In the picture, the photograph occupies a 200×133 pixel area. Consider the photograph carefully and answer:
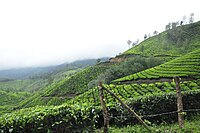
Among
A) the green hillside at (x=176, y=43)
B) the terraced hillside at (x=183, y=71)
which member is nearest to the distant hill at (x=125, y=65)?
the green hillside at (x=176, y=43)

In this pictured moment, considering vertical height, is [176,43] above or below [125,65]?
above

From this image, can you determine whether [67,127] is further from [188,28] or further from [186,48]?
[188,28]

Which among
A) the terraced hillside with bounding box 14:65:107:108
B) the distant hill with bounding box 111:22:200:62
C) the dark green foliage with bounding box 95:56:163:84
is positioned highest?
the distant hill with bounding box 111:22:200:62

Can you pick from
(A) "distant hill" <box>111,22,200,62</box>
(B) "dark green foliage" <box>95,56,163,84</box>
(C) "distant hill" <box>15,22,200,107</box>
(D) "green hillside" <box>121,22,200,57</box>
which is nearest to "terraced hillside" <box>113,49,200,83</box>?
(B) "dark green foliage" <box>95,56,163,84</box>

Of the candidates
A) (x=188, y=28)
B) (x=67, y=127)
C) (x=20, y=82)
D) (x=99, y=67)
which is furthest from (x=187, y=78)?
(x=20, y=82)

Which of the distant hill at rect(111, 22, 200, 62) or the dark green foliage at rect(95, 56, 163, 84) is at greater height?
the distant hill at rect(111, 22, 200, 62)

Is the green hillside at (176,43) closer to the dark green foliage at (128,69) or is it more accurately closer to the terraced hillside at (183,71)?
the dark green foliage at (128,69)

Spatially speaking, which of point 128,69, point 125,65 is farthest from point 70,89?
point 128,69

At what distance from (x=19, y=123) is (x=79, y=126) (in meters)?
1.91

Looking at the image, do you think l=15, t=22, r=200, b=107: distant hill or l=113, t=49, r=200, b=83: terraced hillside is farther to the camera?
l=15, t=22, r=200, b=107: distant hill

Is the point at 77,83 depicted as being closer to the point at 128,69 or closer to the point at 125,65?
the point at 125,65

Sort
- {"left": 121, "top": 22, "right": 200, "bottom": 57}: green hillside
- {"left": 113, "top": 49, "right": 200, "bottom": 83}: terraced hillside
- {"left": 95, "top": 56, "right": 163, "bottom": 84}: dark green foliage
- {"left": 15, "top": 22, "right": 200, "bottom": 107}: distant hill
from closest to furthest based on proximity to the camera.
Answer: {"left": 113, "top": 49, "right": 200, "bottom": 83}: terraced hillside, {"left": 95, "top": 56, "right": 163, "bottom": 84}: dark green foliage, {"left": 15, "top": 22, "right": 200, "bottom": 107}: distant hill, {"left": 121, "top": 22, "right": 200, "bottom": 57}: green hillside

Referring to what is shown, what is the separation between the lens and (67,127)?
694cm

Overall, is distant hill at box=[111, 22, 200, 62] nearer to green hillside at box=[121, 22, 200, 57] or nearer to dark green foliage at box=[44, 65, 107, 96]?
green hillside at box=[121, 22, 200, 57]
